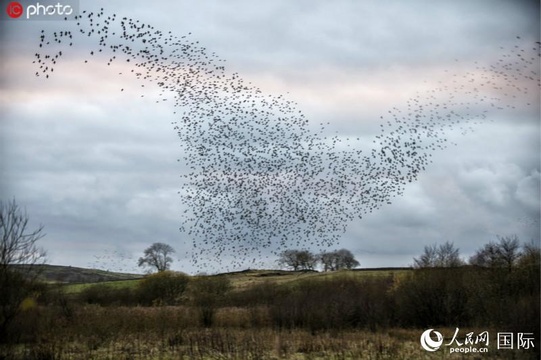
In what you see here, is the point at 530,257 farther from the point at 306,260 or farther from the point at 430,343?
the point at 306,260

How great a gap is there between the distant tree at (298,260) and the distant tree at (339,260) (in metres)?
6.05

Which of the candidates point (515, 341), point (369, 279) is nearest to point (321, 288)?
point (369, 279)

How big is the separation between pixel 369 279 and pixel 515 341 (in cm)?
3670

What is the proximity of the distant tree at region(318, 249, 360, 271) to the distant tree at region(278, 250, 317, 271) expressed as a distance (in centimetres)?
605

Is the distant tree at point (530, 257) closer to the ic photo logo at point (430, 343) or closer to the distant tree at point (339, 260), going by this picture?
the ic photo logo at point (430, 343)

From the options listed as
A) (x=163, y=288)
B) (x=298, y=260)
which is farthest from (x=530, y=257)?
(x=298, y=260)

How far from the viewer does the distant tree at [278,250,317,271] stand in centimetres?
11116

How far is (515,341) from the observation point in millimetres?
27109

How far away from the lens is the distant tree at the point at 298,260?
111156mm

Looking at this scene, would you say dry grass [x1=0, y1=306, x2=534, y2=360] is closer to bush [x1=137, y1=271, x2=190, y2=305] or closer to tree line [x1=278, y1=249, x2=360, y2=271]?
bush [x1=137, y1=271, x2=190, y2=305]

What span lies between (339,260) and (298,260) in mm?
14088

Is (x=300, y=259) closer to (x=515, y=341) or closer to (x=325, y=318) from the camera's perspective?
(x=325, y=318)

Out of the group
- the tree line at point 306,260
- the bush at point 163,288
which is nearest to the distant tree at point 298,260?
the tree line at point 306,260

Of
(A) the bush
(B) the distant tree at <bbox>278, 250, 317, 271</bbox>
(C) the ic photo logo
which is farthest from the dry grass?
(B) the distant tree at <bbox>278, 250, 317, 271</bbox>
